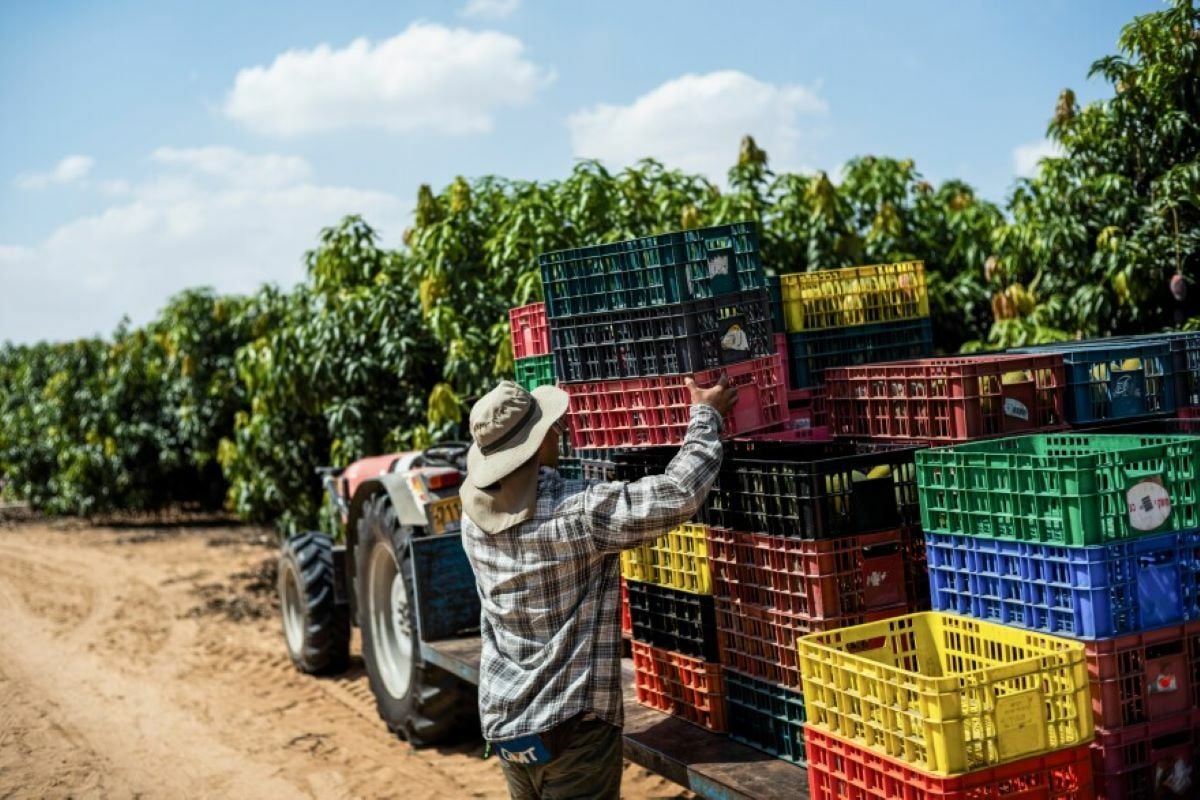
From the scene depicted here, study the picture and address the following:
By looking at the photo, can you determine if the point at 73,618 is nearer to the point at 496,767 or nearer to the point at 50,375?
the point at 496,767

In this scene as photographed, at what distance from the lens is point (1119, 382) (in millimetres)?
5043

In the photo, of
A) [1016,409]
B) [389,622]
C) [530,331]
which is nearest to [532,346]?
[530,331]

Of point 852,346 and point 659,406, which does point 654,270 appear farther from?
point 852,346

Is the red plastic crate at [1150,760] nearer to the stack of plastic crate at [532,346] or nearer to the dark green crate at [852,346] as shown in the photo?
the dark green crate at [852,346]

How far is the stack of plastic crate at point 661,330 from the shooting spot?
485 centimetres

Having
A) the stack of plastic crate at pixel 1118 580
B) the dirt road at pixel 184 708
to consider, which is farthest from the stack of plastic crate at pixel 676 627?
the dirt road at pixel 184 708

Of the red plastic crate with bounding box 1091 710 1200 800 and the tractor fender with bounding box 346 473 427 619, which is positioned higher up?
the tractor fender with bounding box 346 473 427 619

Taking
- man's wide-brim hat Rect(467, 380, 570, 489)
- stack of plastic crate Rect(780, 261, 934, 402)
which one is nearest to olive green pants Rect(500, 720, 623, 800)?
man's wide-brim hat Rect(467, 380, 570, 489)

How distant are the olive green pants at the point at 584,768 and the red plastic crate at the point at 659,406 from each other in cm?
136

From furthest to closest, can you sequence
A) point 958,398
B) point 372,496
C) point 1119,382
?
point 372,496, point 1119,382, point 958,398

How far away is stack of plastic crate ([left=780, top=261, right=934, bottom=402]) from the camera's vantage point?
5984mm

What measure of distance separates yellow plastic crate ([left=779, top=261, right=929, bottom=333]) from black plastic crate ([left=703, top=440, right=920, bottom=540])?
1824 millimetres

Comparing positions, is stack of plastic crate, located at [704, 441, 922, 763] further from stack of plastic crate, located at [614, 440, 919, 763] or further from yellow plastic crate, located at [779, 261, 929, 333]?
yellow plastic crate, located at [779, 261, 929, 333]

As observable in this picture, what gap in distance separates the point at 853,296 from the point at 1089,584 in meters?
3.02
